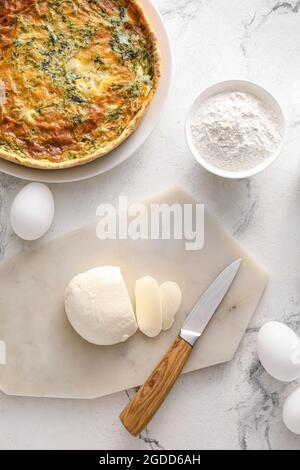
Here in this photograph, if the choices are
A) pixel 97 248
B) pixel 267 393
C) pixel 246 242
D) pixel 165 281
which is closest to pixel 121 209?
pixel 97 248

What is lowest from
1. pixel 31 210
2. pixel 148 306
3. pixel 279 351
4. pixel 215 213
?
pixel 279 351

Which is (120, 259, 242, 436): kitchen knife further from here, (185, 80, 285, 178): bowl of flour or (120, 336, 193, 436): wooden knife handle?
(185, 80, 285, 178): bowl of flour

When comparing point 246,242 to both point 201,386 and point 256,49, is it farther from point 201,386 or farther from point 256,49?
point 256,49

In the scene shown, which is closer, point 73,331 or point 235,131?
point 235,131

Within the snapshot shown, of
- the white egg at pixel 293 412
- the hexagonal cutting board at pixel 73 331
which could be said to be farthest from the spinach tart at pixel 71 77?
the white egg at pixel 293 412

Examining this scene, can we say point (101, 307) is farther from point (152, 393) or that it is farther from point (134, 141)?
point (134, 141)

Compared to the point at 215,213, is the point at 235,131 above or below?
above

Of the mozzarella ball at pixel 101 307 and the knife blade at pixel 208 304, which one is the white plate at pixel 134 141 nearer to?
the mozzarella ball at pixel 101 307

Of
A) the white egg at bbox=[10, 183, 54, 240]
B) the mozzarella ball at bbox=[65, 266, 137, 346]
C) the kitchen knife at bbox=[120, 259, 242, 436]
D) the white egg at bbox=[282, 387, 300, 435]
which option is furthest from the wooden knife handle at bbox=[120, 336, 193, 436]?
the white egg at bbox=[10, 183, 54, 240]

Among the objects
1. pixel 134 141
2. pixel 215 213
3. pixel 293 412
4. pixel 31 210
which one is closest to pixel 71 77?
pixel 134 141
